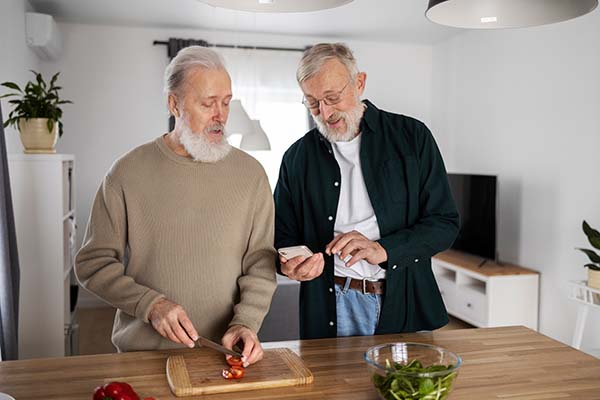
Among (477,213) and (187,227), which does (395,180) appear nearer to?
(187,227)

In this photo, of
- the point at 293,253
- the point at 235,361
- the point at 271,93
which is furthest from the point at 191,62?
the point at 271,93

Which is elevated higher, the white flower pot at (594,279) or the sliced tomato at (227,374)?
the sliced tomato at (227,374)

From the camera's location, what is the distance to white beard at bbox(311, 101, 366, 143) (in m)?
2.12

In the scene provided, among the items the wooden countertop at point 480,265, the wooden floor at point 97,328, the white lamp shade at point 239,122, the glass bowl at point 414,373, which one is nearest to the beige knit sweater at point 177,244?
the glass bowl at point 414,373

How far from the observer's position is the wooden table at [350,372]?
1.40 meters

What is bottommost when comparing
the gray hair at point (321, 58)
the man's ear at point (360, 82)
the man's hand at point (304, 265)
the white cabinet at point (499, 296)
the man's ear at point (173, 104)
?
the white cabinet at point (499, 296)

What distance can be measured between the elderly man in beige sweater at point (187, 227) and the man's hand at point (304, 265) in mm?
99

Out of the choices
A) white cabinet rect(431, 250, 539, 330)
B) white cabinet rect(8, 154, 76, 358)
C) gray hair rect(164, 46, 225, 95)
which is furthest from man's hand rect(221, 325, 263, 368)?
white cabinet rect(431, 250, 539, 330)

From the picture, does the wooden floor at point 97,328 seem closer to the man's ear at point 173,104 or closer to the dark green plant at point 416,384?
the man's ear at point 173,104

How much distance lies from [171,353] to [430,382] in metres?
0.74

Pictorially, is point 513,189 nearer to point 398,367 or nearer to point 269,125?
point 269,125

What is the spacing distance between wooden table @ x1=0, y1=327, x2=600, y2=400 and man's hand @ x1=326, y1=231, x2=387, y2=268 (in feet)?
0.77

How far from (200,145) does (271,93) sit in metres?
4.80

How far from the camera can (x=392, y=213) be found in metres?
2.09
